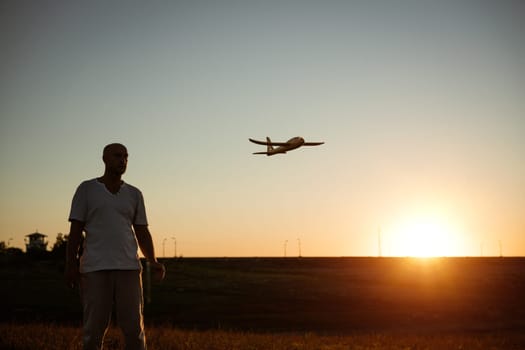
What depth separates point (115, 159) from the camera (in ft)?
18.9

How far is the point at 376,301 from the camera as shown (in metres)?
42.1

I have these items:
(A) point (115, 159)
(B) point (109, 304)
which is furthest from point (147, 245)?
(A) point (115, 159)

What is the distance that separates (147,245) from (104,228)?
58cm

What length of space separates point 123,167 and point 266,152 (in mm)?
14963

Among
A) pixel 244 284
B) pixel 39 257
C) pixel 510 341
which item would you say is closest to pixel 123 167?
pixel 510 341

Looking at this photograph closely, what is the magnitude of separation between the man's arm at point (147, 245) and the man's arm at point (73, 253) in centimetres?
60

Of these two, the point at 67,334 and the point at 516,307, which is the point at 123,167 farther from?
the point at 516,307

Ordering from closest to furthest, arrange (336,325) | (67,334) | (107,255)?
1. (107,255)
2. (67,334)
3. (336,325)

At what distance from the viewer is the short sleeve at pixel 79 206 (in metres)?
5.59

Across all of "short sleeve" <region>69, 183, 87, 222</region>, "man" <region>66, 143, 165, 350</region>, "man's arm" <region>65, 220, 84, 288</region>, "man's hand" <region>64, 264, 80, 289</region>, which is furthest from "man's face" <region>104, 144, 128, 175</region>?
"man's hand" <region>64, 264, 80, 289</region>

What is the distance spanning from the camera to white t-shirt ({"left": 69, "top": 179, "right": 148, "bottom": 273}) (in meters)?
5.52

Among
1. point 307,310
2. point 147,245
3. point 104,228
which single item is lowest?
point 307,310

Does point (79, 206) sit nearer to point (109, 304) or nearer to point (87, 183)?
point (87, 183)

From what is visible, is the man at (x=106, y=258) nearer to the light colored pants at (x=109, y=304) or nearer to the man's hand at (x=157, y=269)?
the light colored pants at (x=109, y=304)
